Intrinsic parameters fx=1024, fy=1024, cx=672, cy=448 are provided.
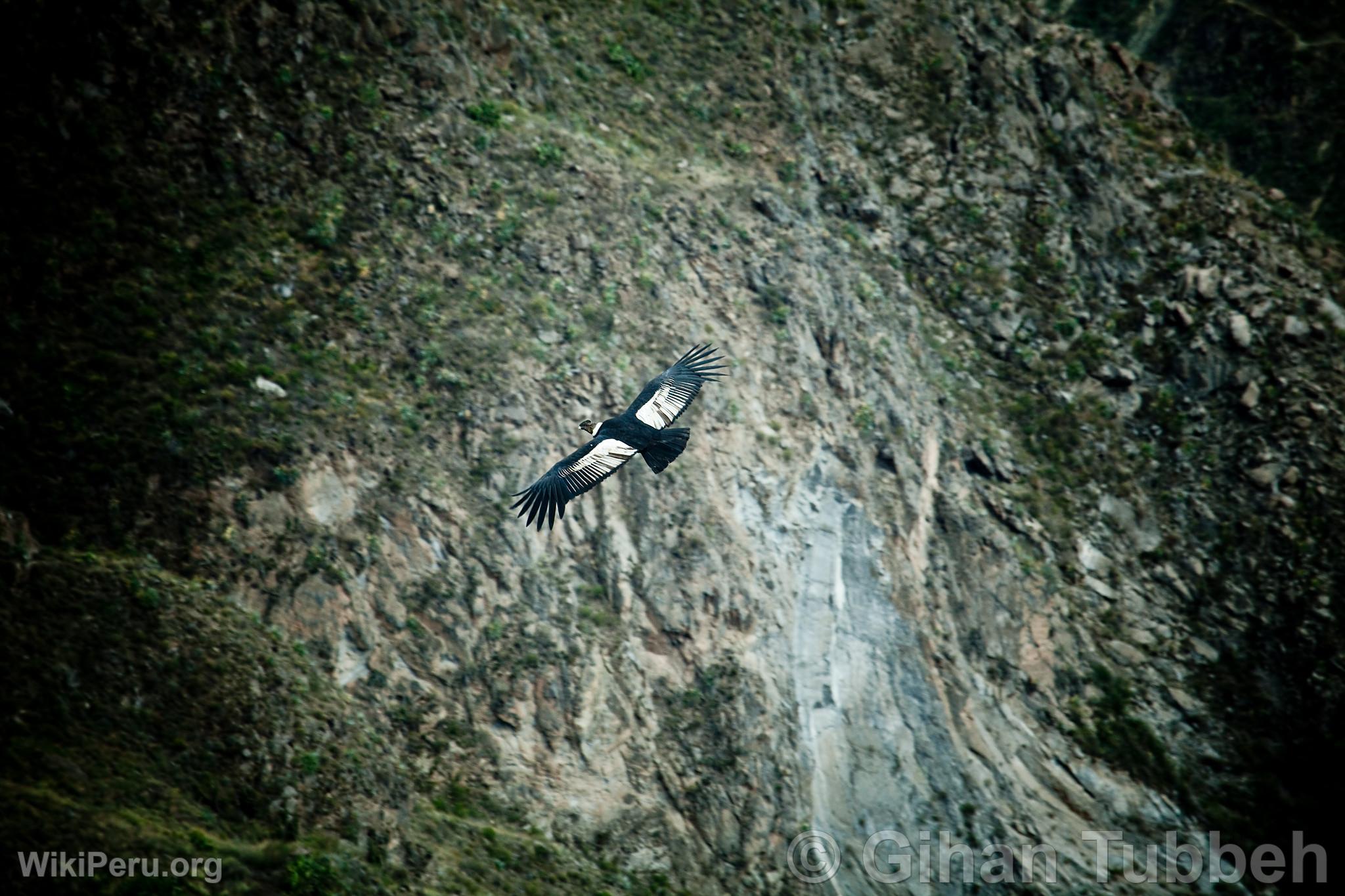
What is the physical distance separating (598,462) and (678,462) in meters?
7.91

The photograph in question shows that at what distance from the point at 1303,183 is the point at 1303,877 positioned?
1049 inches

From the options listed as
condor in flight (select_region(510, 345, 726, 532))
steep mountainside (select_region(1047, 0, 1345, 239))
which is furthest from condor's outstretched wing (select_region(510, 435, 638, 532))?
steep mountainside (select_region(1047, 0, 1345, 239))

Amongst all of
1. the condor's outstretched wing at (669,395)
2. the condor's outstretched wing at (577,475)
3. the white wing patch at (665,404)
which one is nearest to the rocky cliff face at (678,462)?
the condor's outstretched wing at (669,395)

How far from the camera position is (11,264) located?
20266mm

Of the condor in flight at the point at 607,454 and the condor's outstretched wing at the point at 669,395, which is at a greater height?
the condor's outstretched wing at the point at 669,395

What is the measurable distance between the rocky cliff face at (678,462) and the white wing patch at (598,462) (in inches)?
236

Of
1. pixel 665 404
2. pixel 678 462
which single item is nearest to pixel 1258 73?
pixel 678 462

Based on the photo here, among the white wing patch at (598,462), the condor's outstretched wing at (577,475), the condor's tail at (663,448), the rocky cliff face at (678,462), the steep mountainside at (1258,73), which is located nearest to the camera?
the condor's outstretched wing at (577,475)

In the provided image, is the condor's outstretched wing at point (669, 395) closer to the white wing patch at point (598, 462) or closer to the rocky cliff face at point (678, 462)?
the white wing patch at point (598, 462)

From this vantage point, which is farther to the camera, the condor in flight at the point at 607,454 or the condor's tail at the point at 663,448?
the condor's tail at the point at 663,448

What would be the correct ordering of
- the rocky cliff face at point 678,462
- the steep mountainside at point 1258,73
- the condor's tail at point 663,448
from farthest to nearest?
the steep mountainside at point 1258,73 < the rocky cliff face at point 678,462 < the condor's tail at point 663,448

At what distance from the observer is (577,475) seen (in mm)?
17703

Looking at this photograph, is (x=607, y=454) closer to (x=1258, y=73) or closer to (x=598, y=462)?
(x=598, y=462)

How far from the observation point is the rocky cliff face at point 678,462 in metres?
19.3
